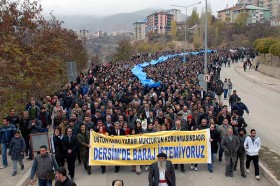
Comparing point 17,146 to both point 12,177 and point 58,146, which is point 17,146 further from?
point 58,146

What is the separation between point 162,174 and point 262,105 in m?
17.2

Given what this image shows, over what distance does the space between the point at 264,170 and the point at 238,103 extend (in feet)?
16.5

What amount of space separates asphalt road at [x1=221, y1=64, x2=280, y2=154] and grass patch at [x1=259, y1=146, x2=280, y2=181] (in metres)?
0.75

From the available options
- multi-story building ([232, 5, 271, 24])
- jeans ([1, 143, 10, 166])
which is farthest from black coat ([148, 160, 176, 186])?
multi-story building ([232, 5, 271, 24])

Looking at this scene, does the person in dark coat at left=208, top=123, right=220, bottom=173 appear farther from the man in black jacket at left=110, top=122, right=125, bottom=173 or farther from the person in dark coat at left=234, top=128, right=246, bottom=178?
the man in black jacket at left=110, top=122, right=125, bottom=173

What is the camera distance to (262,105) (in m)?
22.9

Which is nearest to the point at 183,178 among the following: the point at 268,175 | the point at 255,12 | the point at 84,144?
the point at 268,175

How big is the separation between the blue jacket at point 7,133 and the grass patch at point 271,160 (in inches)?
302

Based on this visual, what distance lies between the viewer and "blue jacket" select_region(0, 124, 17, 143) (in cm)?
1095

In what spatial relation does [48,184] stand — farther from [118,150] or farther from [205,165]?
[205,165]

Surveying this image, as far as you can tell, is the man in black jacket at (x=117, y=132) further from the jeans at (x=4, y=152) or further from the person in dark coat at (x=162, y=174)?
the person in dark coat at (x=162, y=174)

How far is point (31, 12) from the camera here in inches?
719

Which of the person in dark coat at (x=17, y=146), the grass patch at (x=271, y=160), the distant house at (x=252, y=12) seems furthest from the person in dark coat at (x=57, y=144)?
the distant house at (x=252, y=12)

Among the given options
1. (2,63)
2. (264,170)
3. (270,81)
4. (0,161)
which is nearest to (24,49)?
(2,63)
